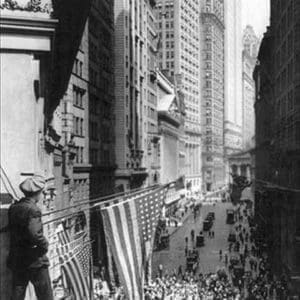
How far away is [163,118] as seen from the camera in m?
98.4

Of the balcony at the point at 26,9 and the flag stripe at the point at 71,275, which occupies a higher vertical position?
the balcony at the point at 26,9

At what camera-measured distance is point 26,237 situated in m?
7.76

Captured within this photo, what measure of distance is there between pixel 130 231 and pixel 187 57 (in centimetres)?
13472

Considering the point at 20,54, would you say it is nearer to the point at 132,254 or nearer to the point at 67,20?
the point at 67,20

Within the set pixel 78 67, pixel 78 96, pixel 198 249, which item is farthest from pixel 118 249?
pixel 198 249

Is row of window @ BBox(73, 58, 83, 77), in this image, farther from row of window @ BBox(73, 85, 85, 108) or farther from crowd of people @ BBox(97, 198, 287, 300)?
crowd of people @ BBox(97, 198, 287, 300)

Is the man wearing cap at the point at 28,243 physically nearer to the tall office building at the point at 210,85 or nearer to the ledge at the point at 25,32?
the ledge at the point at 25,32

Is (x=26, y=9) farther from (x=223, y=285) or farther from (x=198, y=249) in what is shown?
(x=198, y=249)

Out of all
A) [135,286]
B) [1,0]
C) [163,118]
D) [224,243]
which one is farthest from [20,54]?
[163,118]

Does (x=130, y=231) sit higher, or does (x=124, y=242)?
(x=130, y=231)

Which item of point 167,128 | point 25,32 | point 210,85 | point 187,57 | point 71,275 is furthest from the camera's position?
point 210,85

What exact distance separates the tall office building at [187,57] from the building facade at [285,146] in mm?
76727

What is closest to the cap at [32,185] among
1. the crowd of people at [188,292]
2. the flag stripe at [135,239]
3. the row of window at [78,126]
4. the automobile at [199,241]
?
the flag stripe at [135,239]

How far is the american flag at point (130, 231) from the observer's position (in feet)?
41.3
